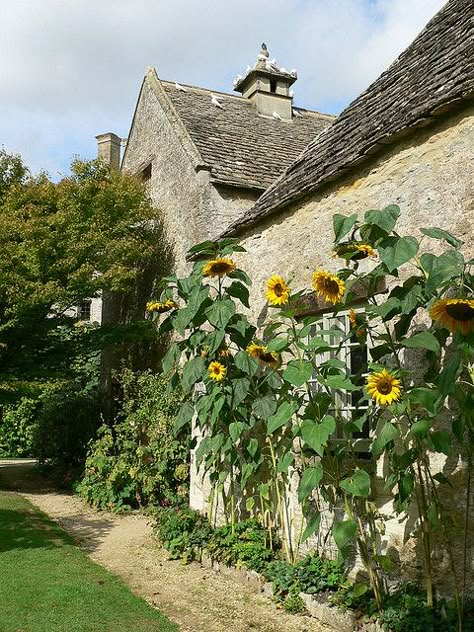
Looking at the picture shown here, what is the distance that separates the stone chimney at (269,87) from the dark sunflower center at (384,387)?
1139 centimetres

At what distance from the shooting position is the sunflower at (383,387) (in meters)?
3.78

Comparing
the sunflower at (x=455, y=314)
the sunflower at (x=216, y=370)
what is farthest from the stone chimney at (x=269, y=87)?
the sunflower at (x=455, y=314)

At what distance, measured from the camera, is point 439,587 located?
4.25 m

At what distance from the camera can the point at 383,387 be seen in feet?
12.5

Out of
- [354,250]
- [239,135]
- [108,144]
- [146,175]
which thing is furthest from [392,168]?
[108,144]

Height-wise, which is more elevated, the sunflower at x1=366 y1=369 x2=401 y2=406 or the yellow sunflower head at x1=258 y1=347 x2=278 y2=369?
the yellow sunflower head at x1=258 y1=347 x2=278 y2=369

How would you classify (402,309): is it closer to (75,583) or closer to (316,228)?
(316,228)

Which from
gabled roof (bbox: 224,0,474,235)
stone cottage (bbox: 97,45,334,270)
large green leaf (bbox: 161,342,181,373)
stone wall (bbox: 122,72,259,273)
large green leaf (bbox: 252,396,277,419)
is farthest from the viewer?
stone cottage (bbox: 97,45,334,270)

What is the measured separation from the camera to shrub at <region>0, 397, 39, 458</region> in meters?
18.0

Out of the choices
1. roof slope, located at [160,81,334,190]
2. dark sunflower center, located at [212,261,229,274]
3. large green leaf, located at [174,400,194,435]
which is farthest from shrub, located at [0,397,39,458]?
dark sunflower center, located at [212,261,229,274]

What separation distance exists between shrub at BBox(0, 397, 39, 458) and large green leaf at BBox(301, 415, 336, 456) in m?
15.2

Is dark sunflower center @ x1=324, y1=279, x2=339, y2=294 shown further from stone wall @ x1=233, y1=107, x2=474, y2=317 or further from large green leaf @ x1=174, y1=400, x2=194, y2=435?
large green leaf @ x1=174, y1=400, x2=194, y2=435

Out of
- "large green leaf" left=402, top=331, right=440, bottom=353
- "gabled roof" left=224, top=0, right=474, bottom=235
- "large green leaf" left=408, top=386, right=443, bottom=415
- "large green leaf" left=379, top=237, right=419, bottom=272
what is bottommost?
"large green leaf" left=408, top=386, right=443, bottom=415

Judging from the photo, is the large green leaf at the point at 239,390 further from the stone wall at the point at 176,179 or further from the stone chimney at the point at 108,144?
the stone chimney at the point at 108,144
